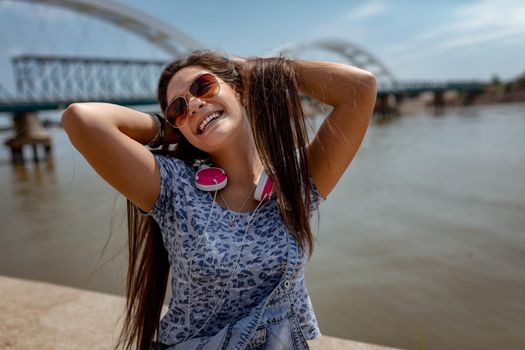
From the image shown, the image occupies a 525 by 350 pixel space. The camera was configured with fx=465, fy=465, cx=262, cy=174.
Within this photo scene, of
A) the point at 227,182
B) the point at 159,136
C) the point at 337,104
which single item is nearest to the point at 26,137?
the point at 159,136

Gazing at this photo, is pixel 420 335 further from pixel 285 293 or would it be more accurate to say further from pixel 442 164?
pixel 442 164

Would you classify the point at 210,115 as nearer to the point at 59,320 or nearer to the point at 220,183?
the point at 220,183

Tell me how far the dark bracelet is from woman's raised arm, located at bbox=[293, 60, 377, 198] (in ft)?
1.68

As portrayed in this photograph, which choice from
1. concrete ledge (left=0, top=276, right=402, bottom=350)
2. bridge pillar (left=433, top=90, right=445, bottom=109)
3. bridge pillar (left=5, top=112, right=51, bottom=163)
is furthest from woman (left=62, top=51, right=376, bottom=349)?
bridge pillar (left=433, top=90, right=445, bottom=109)

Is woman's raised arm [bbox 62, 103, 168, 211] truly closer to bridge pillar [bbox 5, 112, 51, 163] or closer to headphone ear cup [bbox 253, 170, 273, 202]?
headphone ear cup [bbox 253, 170, 273, 202]

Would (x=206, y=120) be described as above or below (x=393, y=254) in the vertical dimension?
above

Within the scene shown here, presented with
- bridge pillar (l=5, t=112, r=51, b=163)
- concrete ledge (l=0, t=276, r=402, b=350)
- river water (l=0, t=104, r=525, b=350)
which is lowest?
bridge pillar (l=5, t=112, r=51, b=163)

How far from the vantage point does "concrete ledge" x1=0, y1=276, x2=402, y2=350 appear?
2.33 metres

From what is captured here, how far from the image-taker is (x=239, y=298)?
144 centimetres

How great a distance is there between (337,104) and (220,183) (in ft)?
1.62

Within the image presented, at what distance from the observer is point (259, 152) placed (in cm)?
148

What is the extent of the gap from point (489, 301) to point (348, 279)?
1.29m

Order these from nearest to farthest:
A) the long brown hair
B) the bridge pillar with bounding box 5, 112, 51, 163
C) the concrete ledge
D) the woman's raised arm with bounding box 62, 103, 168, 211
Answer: the woman's raised arm with bounding box 62, 103, 168, 211 < the long brown hair < the concrete ledge < the bridge pillar with bounding box 5, 112, 51, 163

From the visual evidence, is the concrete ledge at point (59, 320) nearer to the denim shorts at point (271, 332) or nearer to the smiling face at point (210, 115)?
the denim shorts at point (271, 332)
